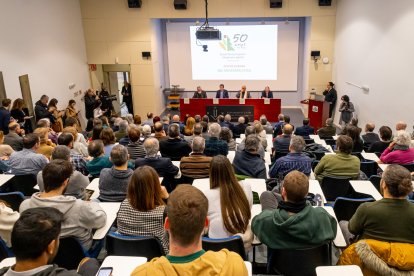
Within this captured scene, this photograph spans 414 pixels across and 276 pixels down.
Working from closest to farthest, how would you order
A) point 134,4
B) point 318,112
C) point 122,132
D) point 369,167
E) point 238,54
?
point 369,167 < point 122,132 < point 318,112 < point 134,4 < point 238,54

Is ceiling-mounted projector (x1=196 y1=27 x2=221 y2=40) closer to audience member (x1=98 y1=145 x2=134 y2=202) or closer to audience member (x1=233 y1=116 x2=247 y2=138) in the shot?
audience member (x1=233 y1=116 x2=247 y2=138)

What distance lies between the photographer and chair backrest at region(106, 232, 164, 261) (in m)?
2.54

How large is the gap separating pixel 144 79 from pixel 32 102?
405cm

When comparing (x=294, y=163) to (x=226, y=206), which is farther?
(x=294, y=163)

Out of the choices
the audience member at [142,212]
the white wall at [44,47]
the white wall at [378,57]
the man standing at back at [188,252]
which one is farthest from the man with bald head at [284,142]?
the white wall at [44,47]

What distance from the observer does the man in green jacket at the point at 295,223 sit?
239 centimetres

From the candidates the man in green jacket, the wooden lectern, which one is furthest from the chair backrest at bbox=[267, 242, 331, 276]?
the wooden lectern

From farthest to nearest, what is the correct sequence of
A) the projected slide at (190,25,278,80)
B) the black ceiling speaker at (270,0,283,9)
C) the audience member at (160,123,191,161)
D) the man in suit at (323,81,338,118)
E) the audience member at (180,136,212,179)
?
the projected slide at (190,25,278,80) → the black ceiling speaker at (270,0,283,9) → the man in suit at (323,81,338,118) → the audience member at (160,123,191,161) → the audience member at (180,136,212,179)

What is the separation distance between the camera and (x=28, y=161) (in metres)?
4.38

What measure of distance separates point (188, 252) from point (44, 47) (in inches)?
364

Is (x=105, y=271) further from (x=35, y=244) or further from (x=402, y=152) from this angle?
(x=402, y=152)

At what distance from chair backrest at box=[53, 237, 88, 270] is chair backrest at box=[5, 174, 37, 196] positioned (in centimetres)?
183

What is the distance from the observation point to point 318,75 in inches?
457

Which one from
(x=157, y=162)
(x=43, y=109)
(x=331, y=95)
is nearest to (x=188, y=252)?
(x=157, y=162)
